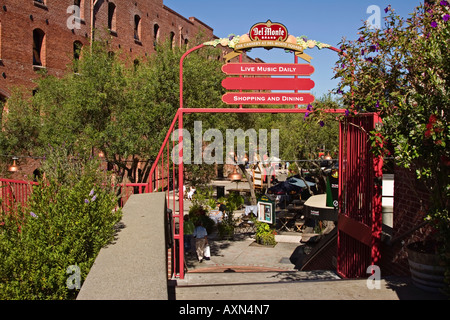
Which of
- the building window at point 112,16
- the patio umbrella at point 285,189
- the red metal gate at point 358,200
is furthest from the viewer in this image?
the building window at point 112,16

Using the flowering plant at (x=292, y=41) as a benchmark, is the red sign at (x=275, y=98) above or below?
below

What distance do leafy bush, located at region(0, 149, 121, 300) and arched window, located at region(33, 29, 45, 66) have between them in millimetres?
20225

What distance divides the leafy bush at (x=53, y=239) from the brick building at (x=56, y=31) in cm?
1478

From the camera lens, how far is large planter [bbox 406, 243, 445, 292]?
15.1 ft

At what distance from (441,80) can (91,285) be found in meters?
3.78

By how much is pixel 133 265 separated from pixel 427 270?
125 inches

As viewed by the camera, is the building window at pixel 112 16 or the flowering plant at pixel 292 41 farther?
the building window at pixel 112 16

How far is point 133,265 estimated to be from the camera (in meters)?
3.87

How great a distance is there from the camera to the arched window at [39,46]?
23031 mm

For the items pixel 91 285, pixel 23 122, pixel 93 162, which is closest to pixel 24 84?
pixel 23 122

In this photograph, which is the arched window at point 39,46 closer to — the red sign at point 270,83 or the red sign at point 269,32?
the red sign at point 270,83

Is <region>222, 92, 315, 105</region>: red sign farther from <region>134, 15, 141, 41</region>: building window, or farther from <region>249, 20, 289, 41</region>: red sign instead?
<region>134, 15, 141, 41</region>: building window

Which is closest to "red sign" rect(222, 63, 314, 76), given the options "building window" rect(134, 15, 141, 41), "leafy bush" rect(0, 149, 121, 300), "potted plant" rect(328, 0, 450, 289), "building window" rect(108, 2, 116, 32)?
"potted plant" rect(328, 0, 450, 289)

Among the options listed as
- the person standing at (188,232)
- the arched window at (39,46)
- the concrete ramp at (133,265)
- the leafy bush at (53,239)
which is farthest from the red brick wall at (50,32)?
the concrete ramp at (133,265)
